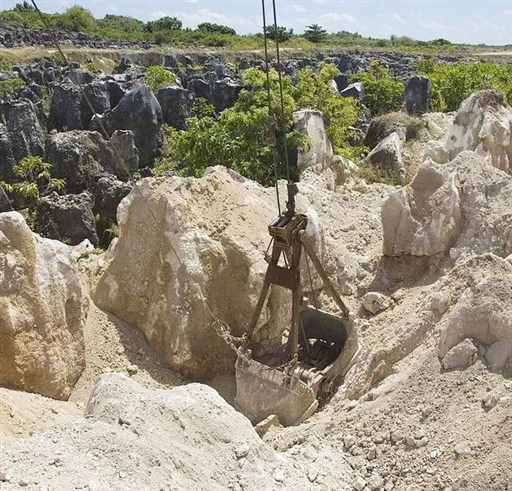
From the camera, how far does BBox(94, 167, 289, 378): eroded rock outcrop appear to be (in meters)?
8.68

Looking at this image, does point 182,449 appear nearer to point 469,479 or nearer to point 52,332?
point 469,479

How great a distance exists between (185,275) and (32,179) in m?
12.0

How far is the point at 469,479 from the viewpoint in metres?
4.99

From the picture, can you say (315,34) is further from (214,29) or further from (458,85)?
(458,85)

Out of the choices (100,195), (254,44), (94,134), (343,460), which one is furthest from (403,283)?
(254,44)

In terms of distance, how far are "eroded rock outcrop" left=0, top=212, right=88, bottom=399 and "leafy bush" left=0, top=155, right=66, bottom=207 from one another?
1056 centimetres

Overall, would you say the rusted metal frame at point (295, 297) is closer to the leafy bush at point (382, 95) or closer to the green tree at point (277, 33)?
the green tree at point (277, 33)

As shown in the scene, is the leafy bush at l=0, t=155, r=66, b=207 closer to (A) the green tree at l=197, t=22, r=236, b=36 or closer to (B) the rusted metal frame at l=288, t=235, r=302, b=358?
(B) the rusted metal frame at l=288, t=235, r=302, b=358

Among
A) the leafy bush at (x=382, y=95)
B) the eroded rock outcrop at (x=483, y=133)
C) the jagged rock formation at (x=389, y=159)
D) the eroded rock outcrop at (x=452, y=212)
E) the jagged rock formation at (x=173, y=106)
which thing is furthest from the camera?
the leafy bush at (x=382, y=95)

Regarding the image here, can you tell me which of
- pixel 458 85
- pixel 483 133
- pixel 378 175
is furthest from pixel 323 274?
pixel 458 85

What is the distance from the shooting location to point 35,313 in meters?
7.41

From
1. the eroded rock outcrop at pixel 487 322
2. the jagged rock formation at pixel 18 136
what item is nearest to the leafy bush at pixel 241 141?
the jagged rock formation at pixel 18 136

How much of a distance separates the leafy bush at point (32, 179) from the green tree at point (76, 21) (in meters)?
53.7

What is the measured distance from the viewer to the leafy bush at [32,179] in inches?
707
